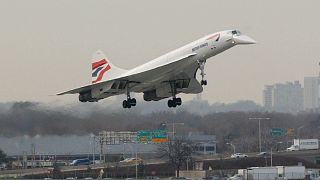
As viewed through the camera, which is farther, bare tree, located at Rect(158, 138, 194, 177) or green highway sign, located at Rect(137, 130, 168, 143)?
bare tree, located at Rect(158, 138, 194, 177)

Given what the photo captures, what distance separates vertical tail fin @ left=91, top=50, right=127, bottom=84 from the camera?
66188 millimetres

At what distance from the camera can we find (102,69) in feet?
220

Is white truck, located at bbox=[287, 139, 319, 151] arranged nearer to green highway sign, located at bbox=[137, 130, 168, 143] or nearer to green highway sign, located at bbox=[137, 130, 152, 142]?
green highway sign, located at bbox=[137, 130, 168, 143]

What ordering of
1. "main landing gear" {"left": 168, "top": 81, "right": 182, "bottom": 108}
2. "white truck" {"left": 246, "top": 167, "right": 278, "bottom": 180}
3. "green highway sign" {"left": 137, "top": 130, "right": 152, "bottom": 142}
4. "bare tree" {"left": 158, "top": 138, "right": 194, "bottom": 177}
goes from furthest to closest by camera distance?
"bare tree" {"left": 158, "top": 138, "right": 194, "bottom": 177}, "green highway sign" {"left": 137, "top": 130, "right": 152, "bottom": 142}, "white truck" {"left": 246, "top": 167, "right": 278, "bottom": 180}, "main landing gear" {"left": 168, "top": 81, "right": 182, "bottom": 108}

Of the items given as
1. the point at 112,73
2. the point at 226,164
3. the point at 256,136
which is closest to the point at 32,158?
the point at 226,164

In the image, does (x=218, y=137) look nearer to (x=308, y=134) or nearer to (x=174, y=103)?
(x=308, y=134)

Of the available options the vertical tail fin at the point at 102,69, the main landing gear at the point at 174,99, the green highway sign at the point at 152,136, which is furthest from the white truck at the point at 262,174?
the main landing gear at the point at 174,99

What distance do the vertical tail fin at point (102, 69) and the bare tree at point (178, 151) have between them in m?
40.6

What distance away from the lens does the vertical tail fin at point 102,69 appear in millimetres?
66188

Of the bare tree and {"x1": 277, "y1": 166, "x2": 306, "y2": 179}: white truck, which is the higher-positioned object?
the bare tree

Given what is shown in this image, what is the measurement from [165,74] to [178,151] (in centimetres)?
5309

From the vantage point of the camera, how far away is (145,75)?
199 feet

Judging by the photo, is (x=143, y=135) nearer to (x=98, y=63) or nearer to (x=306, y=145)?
(x=98, y=63)

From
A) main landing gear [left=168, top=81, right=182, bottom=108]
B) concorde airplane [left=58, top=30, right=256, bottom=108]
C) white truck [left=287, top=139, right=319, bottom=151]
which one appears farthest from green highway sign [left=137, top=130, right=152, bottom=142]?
white truck [left=287, top=139, right=319, bottom=151]
